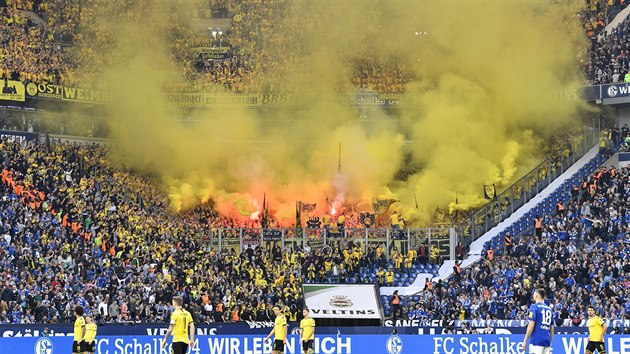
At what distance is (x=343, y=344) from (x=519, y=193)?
20.4 m

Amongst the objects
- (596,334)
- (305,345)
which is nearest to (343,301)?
(305,345)

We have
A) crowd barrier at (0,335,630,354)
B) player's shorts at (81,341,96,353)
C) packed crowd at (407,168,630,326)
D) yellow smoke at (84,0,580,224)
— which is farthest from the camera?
yellow smoke at (84,0,580,224)

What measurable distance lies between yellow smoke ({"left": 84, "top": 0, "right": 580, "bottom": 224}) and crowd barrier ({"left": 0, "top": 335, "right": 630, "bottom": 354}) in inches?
824

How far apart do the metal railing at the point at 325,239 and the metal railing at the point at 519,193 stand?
1.10 metres

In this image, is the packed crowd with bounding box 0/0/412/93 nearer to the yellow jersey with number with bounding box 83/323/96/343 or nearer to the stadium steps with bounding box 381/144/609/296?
the stadium steps with bounding box 381/144/609/296

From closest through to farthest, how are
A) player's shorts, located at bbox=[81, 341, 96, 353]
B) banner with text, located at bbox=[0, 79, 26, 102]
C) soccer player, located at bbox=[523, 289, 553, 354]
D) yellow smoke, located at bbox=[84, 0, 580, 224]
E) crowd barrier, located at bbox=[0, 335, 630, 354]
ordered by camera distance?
soccer player, located at bbox=[523, 289, 553, 354] → player's shorts, located at bbox=[81, 341, 96, 353] → crowd barrier, located at bbox=[0, 335, 630, 354] → banner with text, located at bbox=[0, 79, 26, 102] → yellow smoke, located at bbox=[84, 0, 580, 224]

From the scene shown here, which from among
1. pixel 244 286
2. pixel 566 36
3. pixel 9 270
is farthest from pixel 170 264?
pixel 566 36

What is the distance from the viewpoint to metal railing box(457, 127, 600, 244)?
53.0 meters

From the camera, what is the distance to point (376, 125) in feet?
194

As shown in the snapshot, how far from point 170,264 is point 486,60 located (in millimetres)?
19183

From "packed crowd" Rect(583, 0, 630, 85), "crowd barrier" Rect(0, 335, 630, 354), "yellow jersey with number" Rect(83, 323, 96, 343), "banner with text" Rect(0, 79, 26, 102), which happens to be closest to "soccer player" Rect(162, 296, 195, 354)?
"yellow jersey with number" Rect(83, 323, 96, 343)

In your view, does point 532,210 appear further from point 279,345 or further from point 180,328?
point 180,328

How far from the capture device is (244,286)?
46750 millimetres

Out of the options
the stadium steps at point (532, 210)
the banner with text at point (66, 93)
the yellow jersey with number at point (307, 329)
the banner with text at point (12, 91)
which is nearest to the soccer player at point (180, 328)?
the yellow jersey with number at point (307, 329)
